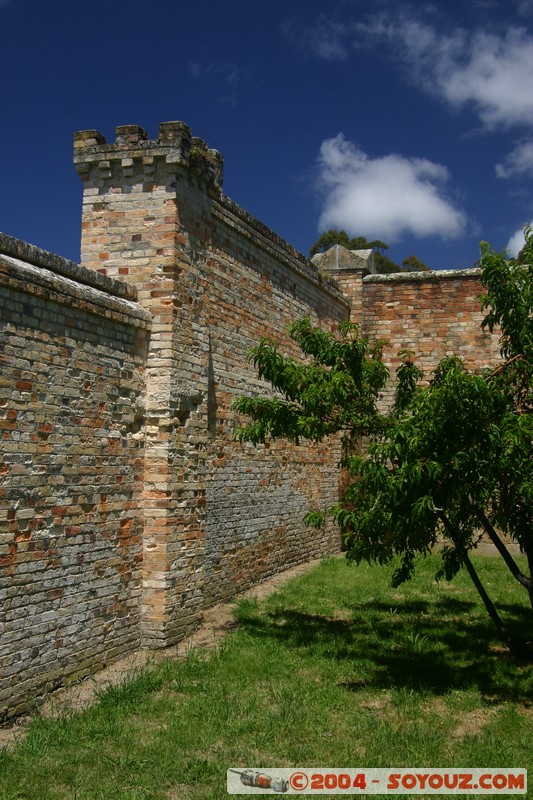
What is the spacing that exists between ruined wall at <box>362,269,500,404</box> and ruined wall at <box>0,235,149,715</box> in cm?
844

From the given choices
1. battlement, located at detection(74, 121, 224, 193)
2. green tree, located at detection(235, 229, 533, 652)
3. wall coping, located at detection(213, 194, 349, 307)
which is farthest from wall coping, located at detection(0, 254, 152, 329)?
wall coping, located at detection(213, 194, 349, 307)

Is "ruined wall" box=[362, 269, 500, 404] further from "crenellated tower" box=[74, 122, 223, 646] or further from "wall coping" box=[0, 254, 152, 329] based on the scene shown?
"wall coping" box=[0, 254, 152, 329]

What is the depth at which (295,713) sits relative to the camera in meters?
6.00

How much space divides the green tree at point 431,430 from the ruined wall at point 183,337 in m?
1.02

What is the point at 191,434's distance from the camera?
8453 mm

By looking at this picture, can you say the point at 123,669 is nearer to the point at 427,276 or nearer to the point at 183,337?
the point at 183,337

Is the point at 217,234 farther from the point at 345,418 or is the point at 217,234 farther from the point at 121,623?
the point at 121,623

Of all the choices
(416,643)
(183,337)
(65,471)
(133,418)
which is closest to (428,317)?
(183,337)

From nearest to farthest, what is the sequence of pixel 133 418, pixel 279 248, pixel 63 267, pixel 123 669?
pixel 63 267, pixel 123 669, pixel 133 418, pixel 279 248

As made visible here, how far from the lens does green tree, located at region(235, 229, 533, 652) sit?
18.6 ft

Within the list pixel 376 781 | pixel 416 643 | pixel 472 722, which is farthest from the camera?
pixel 416 643

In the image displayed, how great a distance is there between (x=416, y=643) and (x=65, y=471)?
4.34 meters

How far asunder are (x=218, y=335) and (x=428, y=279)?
7109 millimetres

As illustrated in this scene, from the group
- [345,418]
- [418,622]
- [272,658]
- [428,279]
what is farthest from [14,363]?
[428,279]
